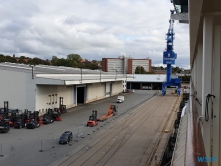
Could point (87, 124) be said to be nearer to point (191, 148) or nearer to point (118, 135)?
point (118, 135)

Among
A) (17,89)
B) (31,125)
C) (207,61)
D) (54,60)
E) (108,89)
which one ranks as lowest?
(31,125)

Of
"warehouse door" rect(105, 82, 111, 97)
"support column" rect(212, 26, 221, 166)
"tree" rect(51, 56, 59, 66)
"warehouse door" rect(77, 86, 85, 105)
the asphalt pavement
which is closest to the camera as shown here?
"support column" rect(212, 26, 221, 166)

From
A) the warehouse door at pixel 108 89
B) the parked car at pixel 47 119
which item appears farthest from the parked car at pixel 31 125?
the warehouse door at pixel 108 89

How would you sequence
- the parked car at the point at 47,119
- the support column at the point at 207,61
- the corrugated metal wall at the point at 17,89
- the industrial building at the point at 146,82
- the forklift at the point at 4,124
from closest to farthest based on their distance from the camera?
the support column at the point at 207,61 < the forklift at the point at 4,124 < the parked car at the point at 47,119 < the corrugated metal wall at the point at 17,89 < the industrial building at the point at 146,82

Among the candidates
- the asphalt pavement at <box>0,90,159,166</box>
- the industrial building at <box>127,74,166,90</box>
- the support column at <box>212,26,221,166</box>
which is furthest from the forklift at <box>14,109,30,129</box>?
the industrial building at <box>127,74,166,90</box>

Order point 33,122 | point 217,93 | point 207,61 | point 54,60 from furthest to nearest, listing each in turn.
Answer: point 54,60 → point 33,122 → point 217,93 → point 207,61

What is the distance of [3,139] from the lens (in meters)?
20.4

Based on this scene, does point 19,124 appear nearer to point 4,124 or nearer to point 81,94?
point 4,124

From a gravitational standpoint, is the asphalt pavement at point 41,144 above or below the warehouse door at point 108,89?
below

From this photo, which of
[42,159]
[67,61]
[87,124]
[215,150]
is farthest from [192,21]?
[67,61]

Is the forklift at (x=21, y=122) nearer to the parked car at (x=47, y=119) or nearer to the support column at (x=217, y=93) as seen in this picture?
the parked car at (x=47, y=119)

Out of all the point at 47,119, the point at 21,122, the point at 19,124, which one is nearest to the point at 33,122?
the point at 21,122

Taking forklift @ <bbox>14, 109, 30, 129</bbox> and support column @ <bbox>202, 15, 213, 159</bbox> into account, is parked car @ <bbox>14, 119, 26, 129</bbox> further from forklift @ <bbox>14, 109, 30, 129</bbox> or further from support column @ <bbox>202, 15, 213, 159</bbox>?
support column @ <bbox>202, 15, 213, 159</bbox>

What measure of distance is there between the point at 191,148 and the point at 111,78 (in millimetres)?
51934
